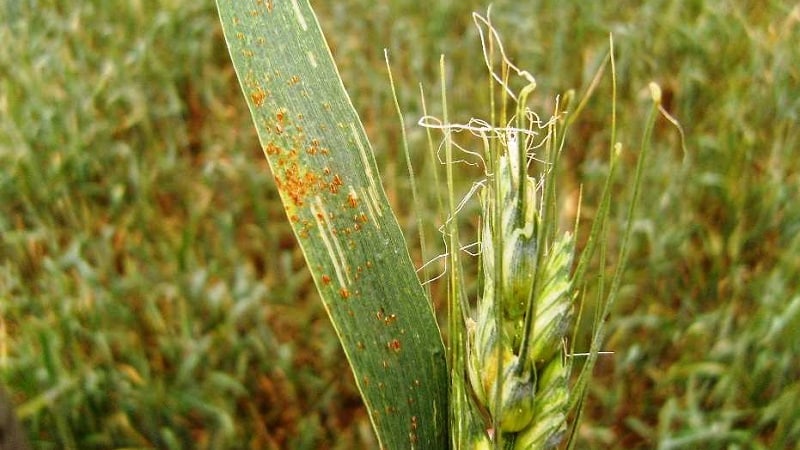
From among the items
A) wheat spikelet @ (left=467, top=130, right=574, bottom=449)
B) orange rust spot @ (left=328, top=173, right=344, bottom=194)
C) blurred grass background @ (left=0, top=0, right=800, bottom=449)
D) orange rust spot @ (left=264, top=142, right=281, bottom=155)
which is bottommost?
blurred grass background @ (left=0, top=0, right=800, bottom=449)

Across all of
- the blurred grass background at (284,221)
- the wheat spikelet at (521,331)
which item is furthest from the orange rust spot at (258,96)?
the blurred grass background at (284,221)

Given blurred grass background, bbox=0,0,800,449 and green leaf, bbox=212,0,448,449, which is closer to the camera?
green leaf, bbox=212,0,448,449

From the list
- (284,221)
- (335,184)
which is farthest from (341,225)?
(284,221)

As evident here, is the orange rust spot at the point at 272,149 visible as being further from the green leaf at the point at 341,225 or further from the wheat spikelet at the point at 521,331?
the wheat spikelet at the point at 521,331

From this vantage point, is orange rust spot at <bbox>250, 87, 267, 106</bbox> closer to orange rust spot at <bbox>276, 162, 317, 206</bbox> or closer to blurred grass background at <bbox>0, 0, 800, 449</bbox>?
orange rust spot at <bbox>276, 162, 317, 206</bbox>

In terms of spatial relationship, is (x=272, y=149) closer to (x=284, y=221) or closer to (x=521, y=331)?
(x=521, y=331)

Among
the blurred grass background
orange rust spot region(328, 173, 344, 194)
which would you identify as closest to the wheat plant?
orange rust spot region(328, 173, 344, 194)

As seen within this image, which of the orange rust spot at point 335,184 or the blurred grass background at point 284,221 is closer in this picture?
the orange rust spot at point 335,184
